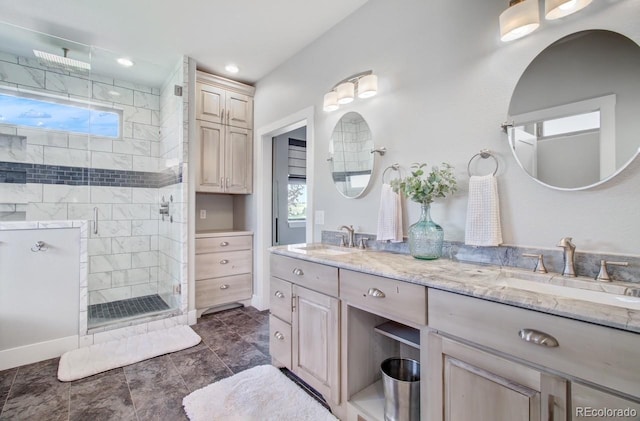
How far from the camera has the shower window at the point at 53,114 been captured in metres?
2.74

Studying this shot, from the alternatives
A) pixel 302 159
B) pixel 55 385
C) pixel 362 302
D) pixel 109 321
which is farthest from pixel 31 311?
pixel 302 159

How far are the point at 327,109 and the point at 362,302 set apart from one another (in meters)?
1.64

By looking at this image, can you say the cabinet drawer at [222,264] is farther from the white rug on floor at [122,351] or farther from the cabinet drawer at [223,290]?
the white rug on floor at [122,351]

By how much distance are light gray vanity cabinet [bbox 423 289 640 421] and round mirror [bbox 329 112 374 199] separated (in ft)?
3.98

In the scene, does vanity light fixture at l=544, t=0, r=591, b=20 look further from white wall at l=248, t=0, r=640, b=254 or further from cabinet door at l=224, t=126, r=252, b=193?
cabinet door at l=224, t=126, r=252, b=193

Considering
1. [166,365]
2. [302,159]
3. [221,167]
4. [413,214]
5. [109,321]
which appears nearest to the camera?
[413,214]

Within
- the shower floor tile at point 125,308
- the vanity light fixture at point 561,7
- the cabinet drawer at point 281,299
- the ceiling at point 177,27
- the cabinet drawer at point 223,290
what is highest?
the ceiling at point 177,27

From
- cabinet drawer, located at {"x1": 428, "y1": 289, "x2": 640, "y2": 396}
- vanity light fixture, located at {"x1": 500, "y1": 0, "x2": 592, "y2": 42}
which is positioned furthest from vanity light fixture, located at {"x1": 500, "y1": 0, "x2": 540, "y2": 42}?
cabinet drawer, located at {"x1": 428, "y1": 289, "x2": 640, "y2": 396}

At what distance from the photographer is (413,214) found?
6.13ft

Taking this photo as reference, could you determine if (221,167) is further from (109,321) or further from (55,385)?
(55,385)

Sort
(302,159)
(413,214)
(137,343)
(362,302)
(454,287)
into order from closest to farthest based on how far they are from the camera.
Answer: (454,287), (362,302), (413,214), (137,343), (302,159)

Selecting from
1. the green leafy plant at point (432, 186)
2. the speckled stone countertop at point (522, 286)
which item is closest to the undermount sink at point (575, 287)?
the speckled stone countertop at point (522, 286)

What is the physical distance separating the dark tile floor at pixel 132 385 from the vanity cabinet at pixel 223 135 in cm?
175
